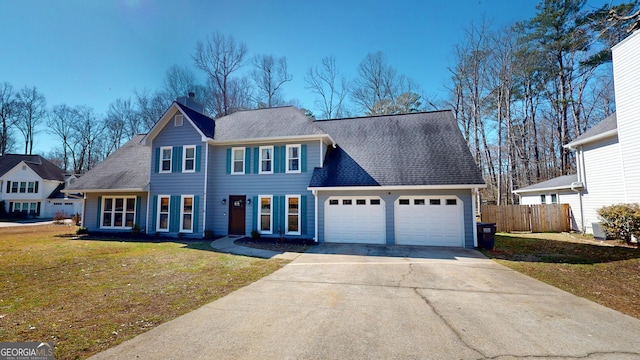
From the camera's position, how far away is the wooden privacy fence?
16.2 meters

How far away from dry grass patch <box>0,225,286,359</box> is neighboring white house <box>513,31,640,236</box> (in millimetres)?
15521

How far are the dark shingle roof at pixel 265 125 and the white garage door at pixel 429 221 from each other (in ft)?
17.5

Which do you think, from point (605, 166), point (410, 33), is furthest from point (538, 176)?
point (410, 33)

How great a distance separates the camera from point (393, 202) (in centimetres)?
1186

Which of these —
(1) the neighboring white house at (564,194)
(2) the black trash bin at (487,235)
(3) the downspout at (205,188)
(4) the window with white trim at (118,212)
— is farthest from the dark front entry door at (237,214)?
(1) the neighboring white house at (564,194)

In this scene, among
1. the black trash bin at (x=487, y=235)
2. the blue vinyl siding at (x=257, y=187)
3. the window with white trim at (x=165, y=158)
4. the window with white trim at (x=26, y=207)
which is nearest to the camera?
the black trash bin at (x=487, y=235)

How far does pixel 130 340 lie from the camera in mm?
3676

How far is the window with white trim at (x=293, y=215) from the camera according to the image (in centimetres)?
1320

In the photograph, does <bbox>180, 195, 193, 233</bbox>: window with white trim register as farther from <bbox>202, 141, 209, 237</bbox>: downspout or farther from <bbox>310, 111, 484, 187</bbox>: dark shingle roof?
<bbox>310, 111, 484, 187</bbox>: dark shingle roof

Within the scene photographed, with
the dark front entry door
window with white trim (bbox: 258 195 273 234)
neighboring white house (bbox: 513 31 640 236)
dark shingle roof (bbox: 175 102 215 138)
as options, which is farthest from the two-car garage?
neighboring white house (bbox: 513 31 640 236)

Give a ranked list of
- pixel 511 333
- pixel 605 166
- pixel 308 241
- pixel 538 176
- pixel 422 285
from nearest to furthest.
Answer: pixel 511 333 → pixel 422 285 → pixel 308 241 → pixel 605 166 → pixel 538 176

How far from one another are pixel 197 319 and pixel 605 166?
62.7 ft

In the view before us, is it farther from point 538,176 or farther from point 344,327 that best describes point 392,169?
point 538,176

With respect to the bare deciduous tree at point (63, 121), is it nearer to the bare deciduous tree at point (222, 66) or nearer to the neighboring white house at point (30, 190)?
the neighboring white house at point (30, 190)
